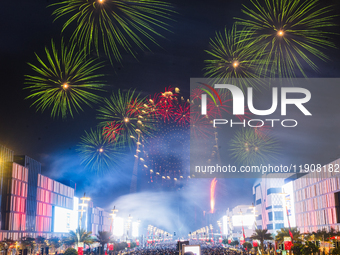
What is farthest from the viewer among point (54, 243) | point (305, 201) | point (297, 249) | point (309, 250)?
point (305, 201)

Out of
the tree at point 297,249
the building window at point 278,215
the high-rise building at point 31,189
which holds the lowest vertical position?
the tree at point 297,249

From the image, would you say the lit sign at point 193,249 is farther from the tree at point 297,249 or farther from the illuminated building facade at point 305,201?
the illuminated building facade at point 305,201

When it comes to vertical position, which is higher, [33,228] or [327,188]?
[327,188]

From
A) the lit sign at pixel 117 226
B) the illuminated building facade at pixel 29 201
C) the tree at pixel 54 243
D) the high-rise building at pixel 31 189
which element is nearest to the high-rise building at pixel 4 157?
the illuminated building facade at pixel 29 201

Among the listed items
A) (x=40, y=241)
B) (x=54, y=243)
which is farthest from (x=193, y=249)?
(x=54, y=243)

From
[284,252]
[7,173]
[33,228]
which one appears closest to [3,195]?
[7,173]

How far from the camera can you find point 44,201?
9506 cm

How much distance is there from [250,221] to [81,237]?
369 ft

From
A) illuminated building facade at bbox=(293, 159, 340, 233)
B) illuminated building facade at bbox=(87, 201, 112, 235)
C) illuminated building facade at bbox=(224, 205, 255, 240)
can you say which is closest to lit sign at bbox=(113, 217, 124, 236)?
illuminated building facade at bbox=(87, 201, 112, 235)

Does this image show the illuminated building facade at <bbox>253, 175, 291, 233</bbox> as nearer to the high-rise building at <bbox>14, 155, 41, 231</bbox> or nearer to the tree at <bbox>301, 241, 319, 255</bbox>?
the tree at <bbox>301, 241, 319, 255</bbox>

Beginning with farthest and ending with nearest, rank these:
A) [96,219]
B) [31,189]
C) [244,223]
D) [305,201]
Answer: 1. [244,223]
2. [96,219]
3. [305,201]
4. [31,189]

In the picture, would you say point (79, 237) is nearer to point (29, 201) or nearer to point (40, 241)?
point (40, 241)

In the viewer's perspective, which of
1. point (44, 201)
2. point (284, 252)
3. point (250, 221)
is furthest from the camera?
point (250, 221)

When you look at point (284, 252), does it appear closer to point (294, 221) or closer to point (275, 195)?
point (294, 221)
